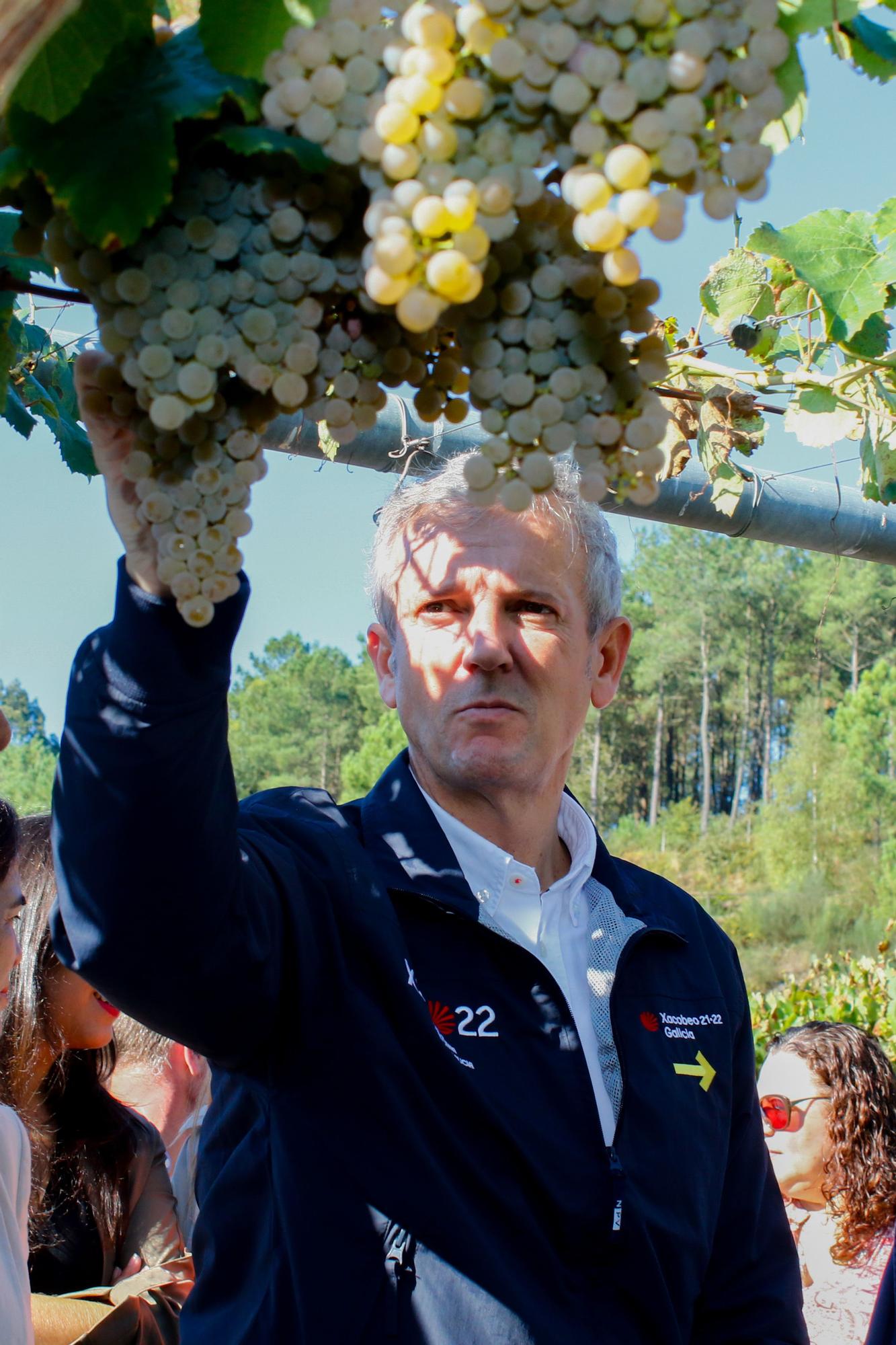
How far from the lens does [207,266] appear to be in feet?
2.64

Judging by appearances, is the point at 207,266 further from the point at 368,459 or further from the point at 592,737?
the point at 592,737

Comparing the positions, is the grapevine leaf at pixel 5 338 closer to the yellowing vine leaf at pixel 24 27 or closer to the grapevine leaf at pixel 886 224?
the yellowing vine leaf at pixel 24 27

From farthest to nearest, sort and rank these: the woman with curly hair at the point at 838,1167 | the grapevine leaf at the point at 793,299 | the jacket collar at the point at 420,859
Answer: the woman with curly hair at the point at 838,1167
the grapevine leaf at the point at 793,299
the jacket collar at the point at 420,859

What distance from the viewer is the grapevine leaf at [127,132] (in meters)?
0.76

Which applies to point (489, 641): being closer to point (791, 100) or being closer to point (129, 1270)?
point (791, 100)

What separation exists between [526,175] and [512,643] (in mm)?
1234

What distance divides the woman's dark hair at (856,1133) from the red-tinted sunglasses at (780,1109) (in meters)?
0.12

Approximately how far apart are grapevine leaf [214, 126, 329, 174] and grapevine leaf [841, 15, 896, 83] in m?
0.42

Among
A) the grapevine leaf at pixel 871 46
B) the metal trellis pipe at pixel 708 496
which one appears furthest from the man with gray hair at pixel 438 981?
the grapevine leaf at pixel 871 46

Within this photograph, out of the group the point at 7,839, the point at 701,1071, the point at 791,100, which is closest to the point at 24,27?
the point at 791,100

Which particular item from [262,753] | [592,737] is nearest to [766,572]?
[592,737]

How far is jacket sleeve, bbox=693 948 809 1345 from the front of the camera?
6.39ft

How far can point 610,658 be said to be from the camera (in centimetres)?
233

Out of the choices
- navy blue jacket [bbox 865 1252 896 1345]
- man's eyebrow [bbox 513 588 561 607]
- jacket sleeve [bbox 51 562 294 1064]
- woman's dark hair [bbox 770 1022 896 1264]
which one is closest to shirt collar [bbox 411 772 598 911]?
man's eyebrow [bbox 513 588 561 607]
